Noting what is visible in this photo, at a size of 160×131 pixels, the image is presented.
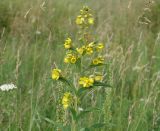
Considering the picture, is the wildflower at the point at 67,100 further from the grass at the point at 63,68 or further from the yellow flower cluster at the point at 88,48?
the yellow flower cluster at the point at 88,48

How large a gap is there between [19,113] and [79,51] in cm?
129

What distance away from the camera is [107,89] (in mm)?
2793

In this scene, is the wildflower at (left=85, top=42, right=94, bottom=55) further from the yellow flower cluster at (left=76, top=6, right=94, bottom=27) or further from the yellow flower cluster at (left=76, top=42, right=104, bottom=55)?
the yellow flower cluster at (left=76, top=6, right=94, bottom=27)

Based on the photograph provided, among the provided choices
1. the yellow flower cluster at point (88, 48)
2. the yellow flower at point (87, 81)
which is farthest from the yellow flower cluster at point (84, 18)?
the yellow flower at point (87, 81)

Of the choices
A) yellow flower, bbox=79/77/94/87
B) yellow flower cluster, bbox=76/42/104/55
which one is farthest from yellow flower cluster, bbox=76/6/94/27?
yellow flower, bbox=79/77/94/87

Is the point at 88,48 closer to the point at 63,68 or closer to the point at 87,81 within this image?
the point at 87,81

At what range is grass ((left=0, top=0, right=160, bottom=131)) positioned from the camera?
122 inches

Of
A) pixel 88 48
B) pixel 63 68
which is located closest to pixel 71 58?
pixel 88 48

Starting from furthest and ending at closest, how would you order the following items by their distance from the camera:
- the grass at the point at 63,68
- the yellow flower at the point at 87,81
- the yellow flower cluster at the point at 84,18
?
the grass at the point at 63,68
the yellow flower cluster at the point at 84,18
the yellow flower at the point at 87,81

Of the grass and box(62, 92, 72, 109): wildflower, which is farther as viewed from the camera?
the grass

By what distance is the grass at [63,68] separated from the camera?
3.09 metres

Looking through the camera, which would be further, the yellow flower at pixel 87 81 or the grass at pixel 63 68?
the grass at pixel 63 68

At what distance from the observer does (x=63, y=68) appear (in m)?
3.81

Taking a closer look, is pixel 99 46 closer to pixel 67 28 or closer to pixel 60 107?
pixel 60 107
